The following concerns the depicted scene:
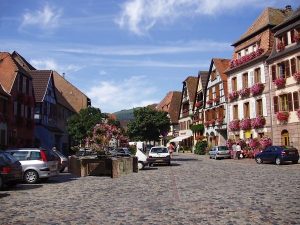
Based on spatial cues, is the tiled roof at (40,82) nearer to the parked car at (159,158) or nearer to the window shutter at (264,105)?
the parked car at (159,158)

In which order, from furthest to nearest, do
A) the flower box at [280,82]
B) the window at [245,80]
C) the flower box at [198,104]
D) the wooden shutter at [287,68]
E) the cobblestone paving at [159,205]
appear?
the flower box at [198,104] < the window at [245,80] < the flower box at [280,82] < the wooden shutter at [287,68] < the cobblestone paving at [159,205]

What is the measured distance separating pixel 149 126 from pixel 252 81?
40.3 ft

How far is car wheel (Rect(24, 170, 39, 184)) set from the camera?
1839 centimetres

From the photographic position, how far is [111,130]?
1075 inches

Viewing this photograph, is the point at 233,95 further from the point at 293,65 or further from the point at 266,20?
the point at 293,65

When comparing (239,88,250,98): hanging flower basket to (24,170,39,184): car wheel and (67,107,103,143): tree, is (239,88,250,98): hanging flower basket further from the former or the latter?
(24,170,39,184): car wheel

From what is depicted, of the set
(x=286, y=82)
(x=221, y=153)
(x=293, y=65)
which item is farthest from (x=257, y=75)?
(x=221, y=153)

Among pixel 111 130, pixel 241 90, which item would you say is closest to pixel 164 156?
pixel 111 130

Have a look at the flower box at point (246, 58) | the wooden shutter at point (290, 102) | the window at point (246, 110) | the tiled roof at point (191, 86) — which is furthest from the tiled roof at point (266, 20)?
the tiled roof at point (191, 86)

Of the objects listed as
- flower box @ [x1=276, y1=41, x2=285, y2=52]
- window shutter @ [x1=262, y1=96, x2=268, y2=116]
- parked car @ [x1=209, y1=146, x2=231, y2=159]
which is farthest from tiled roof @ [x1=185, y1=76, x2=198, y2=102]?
flower box @ [x1=276, y1=41, x2=285, y2=52]

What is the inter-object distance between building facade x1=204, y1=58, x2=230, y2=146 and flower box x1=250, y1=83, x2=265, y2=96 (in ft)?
27.7

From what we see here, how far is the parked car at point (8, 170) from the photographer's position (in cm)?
1523

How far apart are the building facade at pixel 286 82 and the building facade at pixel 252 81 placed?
114 centimetres

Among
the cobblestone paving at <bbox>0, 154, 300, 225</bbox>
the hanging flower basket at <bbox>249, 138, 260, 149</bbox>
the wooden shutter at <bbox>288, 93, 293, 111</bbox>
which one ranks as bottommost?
the cobblestone paving at <bbox>0, 154, 300, 225</bbox>
